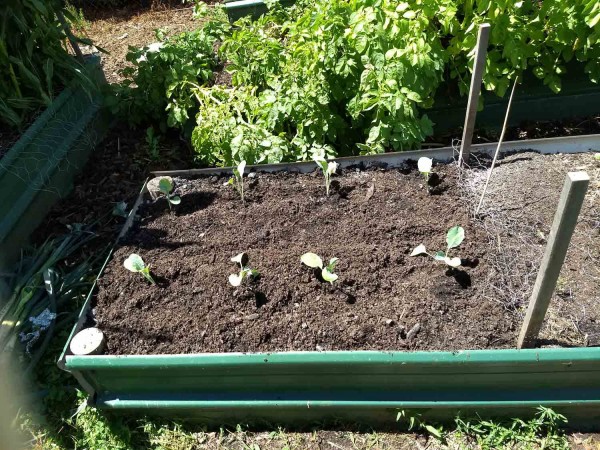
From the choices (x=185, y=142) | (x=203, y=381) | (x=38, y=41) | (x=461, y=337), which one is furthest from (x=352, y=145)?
(x=38, y=41)

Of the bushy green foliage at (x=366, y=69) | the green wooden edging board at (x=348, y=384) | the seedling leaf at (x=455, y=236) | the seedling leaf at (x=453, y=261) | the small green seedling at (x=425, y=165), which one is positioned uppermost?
the bushy green foliage at (x=366, y=69)

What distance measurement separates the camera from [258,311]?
234 centimetres

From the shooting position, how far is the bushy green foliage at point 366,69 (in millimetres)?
2814

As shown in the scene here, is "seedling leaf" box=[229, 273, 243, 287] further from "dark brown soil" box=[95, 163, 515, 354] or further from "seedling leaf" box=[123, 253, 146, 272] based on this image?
"seedling leaf" box=[123, 253, 146, 272]

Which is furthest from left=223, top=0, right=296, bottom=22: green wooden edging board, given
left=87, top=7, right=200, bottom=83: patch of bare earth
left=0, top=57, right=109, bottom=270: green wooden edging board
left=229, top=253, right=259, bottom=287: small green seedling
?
left=229, top=253, right=259, bottom=287: small green seedling

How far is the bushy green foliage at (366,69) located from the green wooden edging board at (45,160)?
70cm

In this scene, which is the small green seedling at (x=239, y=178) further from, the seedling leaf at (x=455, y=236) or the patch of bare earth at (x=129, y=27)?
the patch of bare earth at (x=129, y=27)

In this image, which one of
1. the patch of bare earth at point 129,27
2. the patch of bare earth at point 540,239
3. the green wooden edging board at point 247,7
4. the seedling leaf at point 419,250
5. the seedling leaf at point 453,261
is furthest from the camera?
the patch of bare earth at point 129,27

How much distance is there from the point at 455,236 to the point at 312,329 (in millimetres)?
792

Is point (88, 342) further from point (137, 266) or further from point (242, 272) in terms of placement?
point (242, 272)

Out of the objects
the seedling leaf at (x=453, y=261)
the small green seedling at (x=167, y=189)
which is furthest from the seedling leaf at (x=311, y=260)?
the small green seedling at (x=167, y=189)

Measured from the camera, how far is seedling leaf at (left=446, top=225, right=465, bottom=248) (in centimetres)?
235

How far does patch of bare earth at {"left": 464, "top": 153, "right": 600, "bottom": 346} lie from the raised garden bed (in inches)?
4.0

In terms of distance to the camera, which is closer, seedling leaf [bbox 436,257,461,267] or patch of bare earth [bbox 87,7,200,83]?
seedling leaf [bbox 436,257,461,267]
